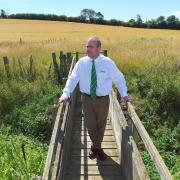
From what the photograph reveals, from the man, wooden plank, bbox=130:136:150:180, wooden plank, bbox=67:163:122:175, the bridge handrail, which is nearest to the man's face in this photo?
the man

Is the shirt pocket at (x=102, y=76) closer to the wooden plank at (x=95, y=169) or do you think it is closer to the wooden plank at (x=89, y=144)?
the wooden plank at (x=95, y=169)

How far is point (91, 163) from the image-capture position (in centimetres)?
686

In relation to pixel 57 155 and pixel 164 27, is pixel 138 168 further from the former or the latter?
pixel 164 27

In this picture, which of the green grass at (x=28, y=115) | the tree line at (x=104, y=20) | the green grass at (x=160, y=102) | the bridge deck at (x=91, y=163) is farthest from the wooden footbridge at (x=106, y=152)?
the tree line at (x=104, y=20)

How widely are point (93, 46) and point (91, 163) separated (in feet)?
6.13

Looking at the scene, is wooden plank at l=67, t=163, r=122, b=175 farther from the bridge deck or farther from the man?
the man

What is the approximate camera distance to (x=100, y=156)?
22.9 feet

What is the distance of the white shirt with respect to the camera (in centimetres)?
628

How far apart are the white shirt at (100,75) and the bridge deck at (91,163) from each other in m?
1.15

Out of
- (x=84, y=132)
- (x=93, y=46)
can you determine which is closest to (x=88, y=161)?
(x=84, y=132)

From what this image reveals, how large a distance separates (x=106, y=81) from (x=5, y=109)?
9.10m

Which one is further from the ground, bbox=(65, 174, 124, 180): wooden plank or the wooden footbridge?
the wooden footbridge

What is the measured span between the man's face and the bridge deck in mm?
1714

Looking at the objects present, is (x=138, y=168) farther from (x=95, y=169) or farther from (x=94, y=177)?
(x=95, y=169)
